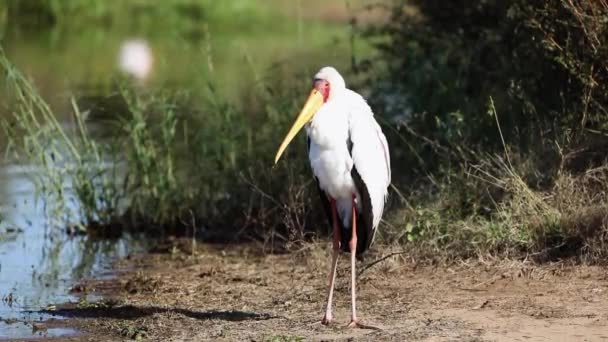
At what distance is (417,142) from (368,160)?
3341 mm

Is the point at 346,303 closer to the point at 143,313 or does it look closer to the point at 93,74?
the point at 143,313

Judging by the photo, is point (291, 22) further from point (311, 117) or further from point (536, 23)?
point (311, 117)

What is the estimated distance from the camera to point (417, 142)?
10.2 m

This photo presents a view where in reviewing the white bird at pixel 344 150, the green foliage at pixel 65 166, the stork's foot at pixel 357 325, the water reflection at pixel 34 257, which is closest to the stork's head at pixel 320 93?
the white bird at pixel 344 150

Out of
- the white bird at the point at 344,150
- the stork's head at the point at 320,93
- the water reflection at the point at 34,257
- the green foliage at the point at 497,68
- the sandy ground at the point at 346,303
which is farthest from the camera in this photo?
the green foliage at the point at 497,68

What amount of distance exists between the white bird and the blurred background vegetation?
1.24 meters

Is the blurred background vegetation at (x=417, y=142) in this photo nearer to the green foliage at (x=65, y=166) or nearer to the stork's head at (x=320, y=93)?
the green foliage at (x=65, y=166)

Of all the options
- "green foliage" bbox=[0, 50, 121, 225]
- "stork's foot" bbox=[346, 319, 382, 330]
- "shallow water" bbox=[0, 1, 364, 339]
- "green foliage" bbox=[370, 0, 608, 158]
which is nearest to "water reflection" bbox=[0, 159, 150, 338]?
"shallow water" bbox=[0, 1, 364, 339]

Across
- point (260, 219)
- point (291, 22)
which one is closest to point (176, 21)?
point (291, 22)

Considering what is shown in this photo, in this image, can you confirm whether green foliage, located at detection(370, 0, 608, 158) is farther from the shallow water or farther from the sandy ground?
the sandy ground

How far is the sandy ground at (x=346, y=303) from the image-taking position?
6715 mm

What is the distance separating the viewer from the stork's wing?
6.91 m

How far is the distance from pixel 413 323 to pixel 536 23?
2871 millimetres

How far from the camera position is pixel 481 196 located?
345 inches
